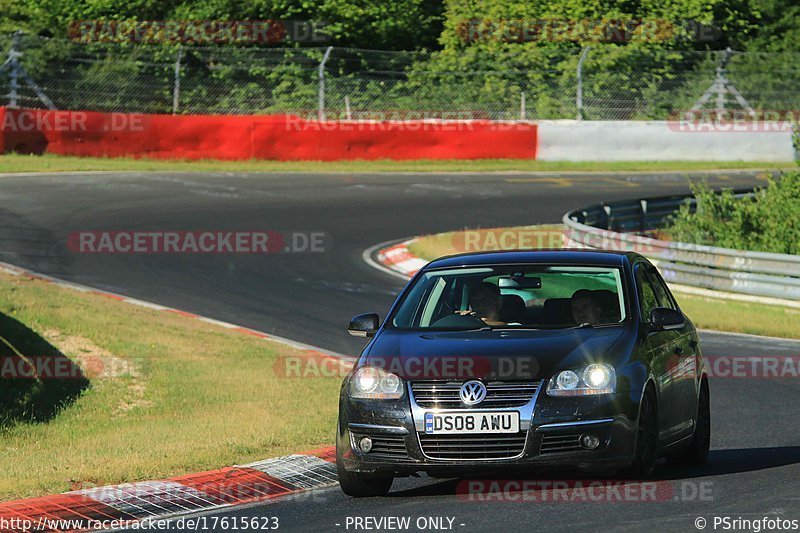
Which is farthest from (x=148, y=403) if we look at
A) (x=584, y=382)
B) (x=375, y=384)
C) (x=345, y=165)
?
(x=345, y=165)

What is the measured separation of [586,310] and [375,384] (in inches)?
60.1

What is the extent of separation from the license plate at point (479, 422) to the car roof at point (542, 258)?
5.56 ft

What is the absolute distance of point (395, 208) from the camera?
26766mm

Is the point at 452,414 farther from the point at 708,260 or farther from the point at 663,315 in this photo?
the point at 708,260

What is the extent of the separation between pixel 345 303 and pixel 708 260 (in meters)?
4.97

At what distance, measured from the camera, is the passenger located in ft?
28.4

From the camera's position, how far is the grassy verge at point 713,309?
1708cm

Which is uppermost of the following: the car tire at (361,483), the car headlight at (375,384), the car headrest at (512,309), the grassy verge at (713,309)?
the car headrest at (512,309)

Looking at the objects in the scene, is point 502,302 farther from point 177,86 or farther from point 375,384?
point 177,86

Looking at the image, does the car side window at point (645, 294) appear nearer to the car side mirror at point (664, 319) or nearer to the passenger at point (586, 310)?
the car side mirror at point (664, 319)

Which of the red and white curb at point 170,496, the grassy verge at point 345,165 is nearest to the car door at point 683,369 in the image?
the red and white curb at point 170,496

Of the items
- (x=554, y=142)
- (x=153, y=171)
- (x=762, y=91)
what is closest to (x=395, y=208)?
(x=153, y=171)

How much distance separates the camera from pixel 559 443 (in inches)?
299

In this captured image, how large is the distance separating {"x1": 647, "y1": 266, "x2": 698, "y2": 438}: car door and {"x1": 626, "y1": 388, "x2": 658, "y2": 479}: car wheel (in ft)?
1.72
